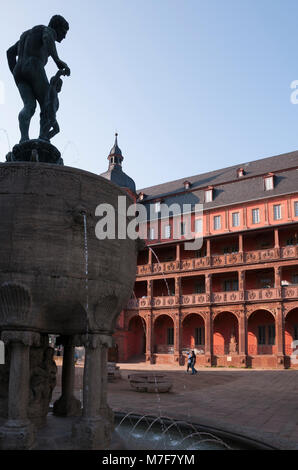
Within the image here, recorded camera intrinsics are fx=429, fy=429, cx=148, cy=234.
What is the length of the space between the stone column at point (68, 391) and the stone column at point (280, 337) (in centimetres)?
2408

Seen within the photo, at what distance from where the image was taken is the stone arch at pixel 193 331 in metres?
35.3

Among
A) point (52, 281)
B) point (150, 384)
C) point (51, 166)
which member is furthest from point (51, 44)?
point (150, 384)

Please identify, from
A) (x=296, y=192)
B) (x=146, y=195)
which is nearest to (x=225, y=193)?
(x=296, y=192)

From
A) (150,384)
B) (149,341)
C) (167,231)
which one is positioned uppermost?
(167,231)

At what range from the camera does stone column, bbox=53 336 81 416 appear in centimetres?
687

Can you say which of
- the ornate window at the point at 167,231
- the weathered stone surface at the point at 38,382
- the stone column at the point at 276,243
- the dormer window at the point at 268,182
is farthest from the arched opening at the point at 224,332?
the weathered stone surface at the point at 38,382

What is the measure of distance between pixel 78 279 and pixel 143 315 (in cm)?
3092

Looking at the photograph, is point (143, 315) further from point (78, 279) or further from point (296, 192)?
point (78, 279)

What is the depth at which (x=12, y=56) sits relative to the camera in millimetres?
7012

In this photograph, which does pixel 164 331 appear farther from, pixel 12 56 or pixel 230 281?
Answer: pixel 12 56

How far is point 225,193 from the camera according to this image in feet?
123

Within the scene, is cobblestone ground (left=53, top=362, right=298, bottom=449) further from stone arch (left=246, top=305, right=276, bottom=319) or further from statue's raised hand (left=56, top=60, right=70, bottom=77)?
stone arch (left=246, top=305, right=276, bottom=319)

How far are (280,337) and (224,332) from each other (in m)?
5.97

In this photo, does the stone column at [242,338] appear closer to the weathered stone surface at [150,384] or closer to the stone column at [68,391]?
the weathered stone surface at [150,384]
